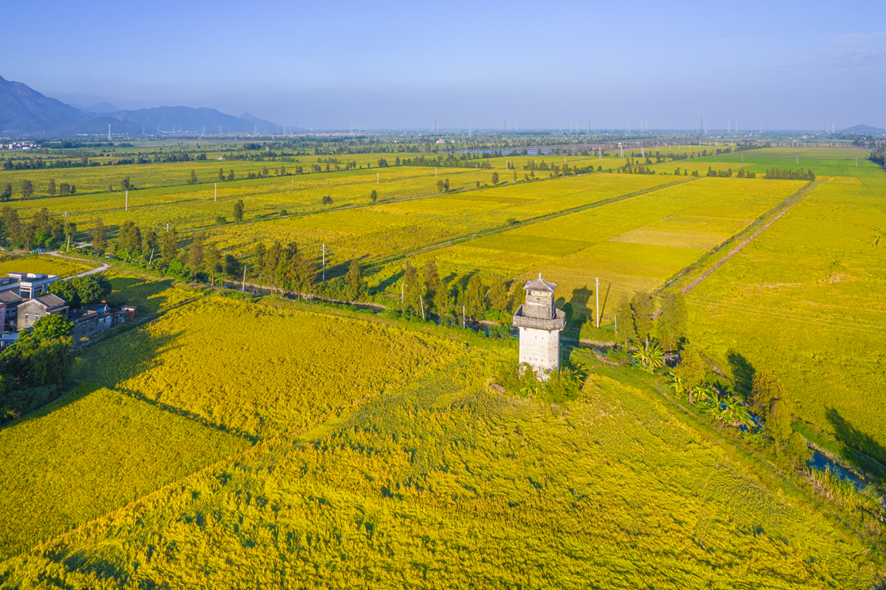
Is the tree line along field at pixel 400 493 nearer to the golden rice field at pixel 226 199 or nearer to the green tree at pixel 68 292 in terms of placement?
the green tree at pixel 68 292

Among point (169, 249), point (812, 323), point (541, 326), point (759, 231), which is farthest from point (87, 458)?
point (759, 231)

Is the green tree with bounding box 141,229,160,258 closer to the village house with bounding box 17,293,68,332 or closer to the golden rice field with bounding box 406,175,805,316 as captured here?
the village house with bounding box 17,293,68,332

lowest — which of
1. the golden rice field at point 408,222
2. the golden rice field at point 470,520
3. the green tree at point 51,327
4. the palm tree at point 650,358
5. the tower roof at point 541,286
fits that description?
the golden rice field at point 470,520

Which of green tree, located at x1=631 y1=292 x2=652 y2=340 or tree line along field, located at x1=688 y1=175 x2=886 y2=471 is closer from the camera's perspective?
tree line along field, located at x1=688 y1=175 x2=886 y2=471

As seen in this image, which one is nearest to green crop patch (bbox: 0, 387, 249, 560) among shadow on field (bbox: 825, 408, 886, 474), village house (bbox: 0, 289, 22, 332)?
village house (bbox: 0, 289, 22, 332)

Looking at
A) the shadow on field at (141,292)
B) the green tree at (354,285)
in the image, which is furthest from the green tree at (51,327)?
the green tree at (354,285)
